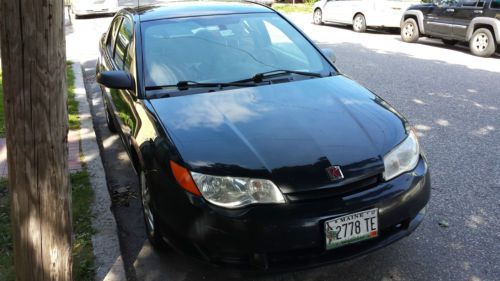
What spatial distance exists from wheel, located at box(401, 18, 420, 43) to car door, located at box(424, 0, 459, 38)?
0.38 metres

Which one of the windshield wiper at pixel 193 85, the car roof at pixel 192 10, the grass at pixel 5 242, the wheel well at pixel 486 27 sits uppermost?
the car roof at pixel 192 10

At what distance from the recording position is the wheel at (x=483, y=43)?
10.4 meters

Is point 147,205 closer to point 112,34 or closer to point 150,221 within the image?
point 150,221

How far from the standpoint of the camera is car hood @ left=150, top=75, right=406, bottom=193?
2.65m

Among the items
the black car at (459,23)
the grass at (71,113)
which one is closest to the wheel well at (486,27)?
the black car at (459,23)

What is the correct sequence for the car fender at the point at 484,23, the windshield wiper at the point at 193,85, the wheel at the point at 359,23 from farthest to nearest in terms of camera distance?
the wheel at the point at 359,23, the car fender at the point at 484,23, the windshield wiper at the point at 193,85

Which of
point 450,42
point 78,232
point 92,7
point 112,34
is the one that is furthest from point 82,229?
point 92,7

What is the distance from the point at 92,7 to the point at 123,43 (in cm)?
1396

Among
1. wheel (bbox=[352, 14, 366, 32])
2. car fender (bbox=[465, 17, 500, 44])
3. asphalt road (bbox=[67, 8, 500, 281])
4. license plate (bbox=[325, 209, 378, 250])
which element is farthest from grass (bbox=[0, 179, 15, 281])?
wheel (bbox=[352, 14, 366, 32])

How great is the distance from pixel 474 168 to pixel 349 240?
8.36ft

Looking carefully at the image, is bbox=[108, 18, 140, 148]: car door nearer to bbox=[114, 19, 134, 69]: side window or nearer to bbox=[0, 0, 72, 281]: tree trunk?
bbox=[114, 19, 134, 69]: side window

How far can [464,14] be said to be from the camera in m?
10.9

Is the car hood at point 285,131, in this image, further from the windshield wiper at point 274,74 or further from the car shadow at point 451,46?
the car shadow at point 451,46

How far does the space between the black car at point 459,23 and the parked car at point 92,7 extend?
1034 cm
